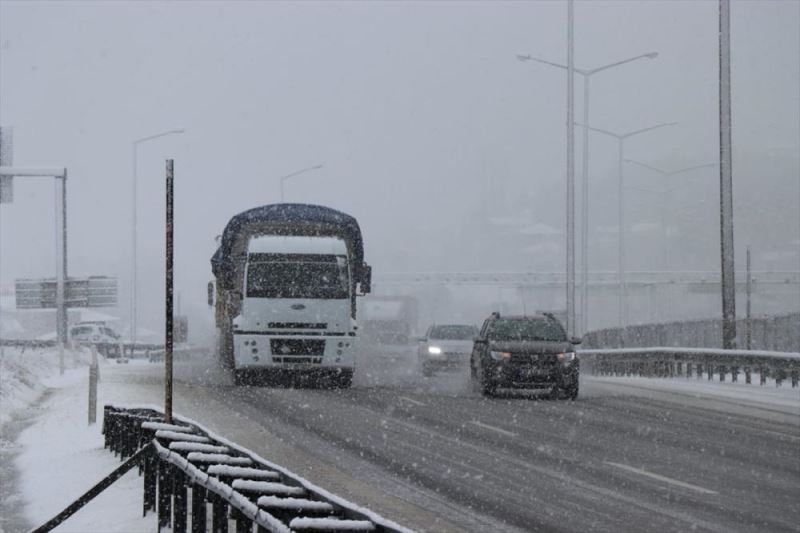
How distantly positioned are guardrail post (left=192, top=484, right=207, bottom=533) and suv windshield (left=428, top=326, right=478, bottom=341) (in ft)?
103

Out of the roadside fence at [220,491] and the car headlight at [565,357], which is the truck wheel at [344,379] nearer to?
the car headlight at [565,357]

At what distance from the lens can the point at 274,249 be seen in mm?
30891

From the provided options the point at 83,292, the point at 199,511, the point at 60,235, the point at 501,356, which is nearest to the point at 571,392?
the point at 501,356

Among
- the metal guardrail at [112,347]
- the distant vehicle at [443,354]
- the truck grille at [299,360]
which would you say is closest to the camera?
the truck grille at [299,360]

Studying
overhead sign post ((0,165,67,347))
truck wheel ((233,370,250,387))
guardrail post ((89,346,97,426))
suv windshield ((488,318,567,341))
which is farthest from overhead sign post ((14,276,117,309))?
guardrail post ((89,346,97,426))

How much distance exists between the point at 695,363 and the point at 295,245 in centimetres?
1191

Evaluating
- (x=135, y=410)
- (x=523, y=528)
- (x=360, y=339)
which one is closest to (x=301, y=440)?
(x=135, y=410)

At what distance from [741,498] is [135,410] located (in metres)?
6.83

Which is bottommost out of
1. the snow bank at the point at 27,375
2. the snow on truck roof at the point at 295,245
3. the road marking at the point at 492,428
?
the snow bank at the point at 27,375

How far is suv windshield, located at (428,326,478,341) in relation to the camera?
4147 cm

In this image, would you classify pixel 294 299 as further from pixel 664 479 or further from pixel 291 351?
pixel 664 479

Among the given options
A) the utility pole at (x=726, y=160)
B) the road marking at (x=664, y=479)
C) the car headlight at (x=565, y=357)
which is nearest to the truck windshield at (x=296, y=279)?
the car headlight at (x=565, y=357)

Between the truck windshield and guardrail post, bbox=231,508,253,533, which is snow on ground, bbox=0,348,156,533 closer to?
guardrail post, bbox=231,508,253,533

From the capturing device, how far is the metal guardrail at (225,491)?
7391mm
